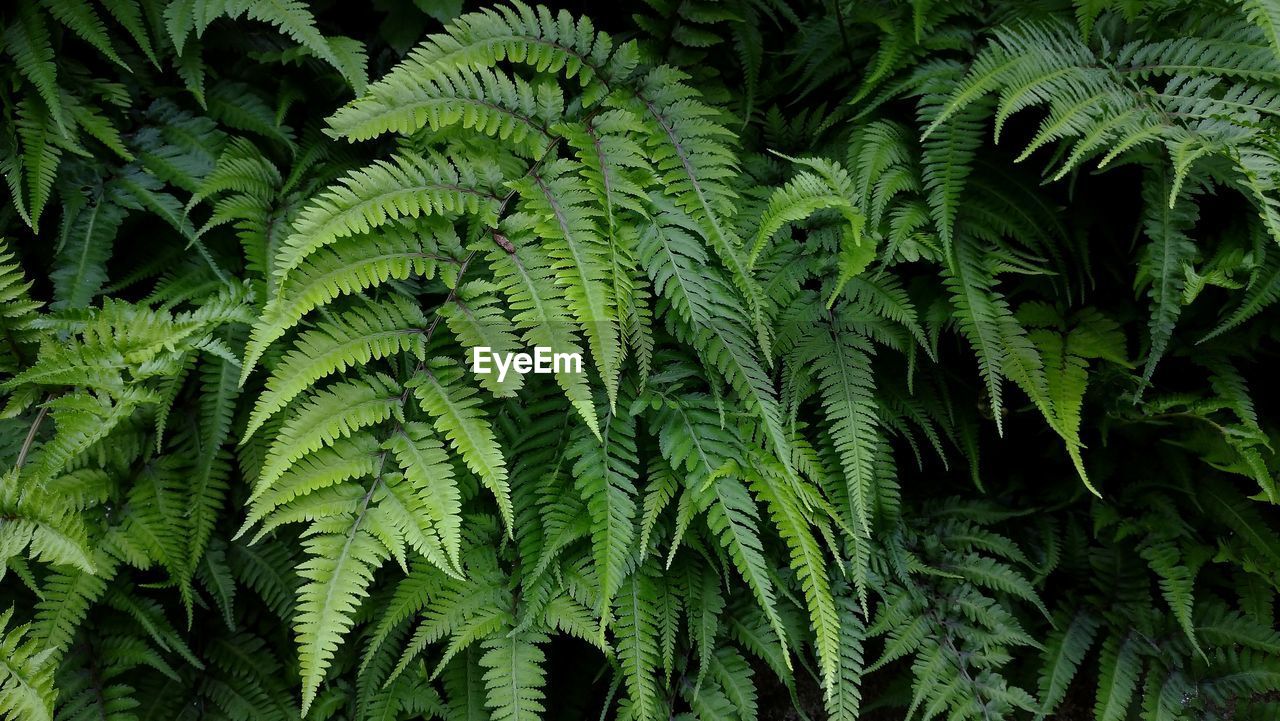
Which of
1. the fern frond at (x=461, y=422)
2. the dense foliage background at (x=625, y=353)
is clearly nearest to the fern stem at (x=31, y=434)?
the dense foliage background at (x=625, y=353)

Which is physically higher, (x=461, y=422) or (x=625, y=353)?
(x=625, y=353)

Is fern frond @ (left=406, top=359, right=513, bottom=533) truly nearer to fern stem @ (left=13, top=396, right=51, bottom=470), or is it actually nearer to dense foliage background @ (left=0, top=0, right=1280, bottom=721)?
dense foliage background @ (left=0, top=0, right=1280, bottom=721)

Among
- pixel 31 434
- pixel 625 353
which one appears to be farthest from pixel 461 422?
pixel 31 434

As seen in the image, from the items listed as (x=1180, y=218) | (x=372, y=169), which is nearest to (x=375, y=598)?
(x=372, y=169)

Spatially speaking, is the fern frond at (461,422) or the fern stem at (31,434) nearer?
the fern frond at (461,422)

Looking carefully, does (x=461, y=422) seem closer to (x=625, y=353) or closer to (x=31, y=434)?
(x=625, y=353)

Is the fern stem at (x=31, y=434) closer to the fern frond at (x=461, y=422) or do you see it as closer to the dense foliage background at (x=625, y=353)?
the dense foliage background at (x=625, y=353)

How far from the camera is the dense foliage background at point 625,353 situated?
6.07ft

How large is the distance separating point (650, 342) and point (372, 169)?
Answer: 0.78 m

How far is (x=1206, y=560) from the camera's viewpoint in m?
2.32

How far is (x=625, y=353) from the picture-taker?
73.4 inches

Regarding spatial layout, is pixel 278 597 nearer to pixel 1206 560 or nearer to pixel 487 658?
pixel 487 658

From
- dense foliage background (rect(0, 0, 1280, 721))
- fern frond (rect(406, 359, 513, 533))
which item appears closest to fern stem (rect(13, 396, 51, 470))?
dense foliage background (rect(0, 0, 1280, 721))

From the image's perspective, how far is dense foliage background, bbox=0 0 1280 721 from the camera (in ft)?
6.07
